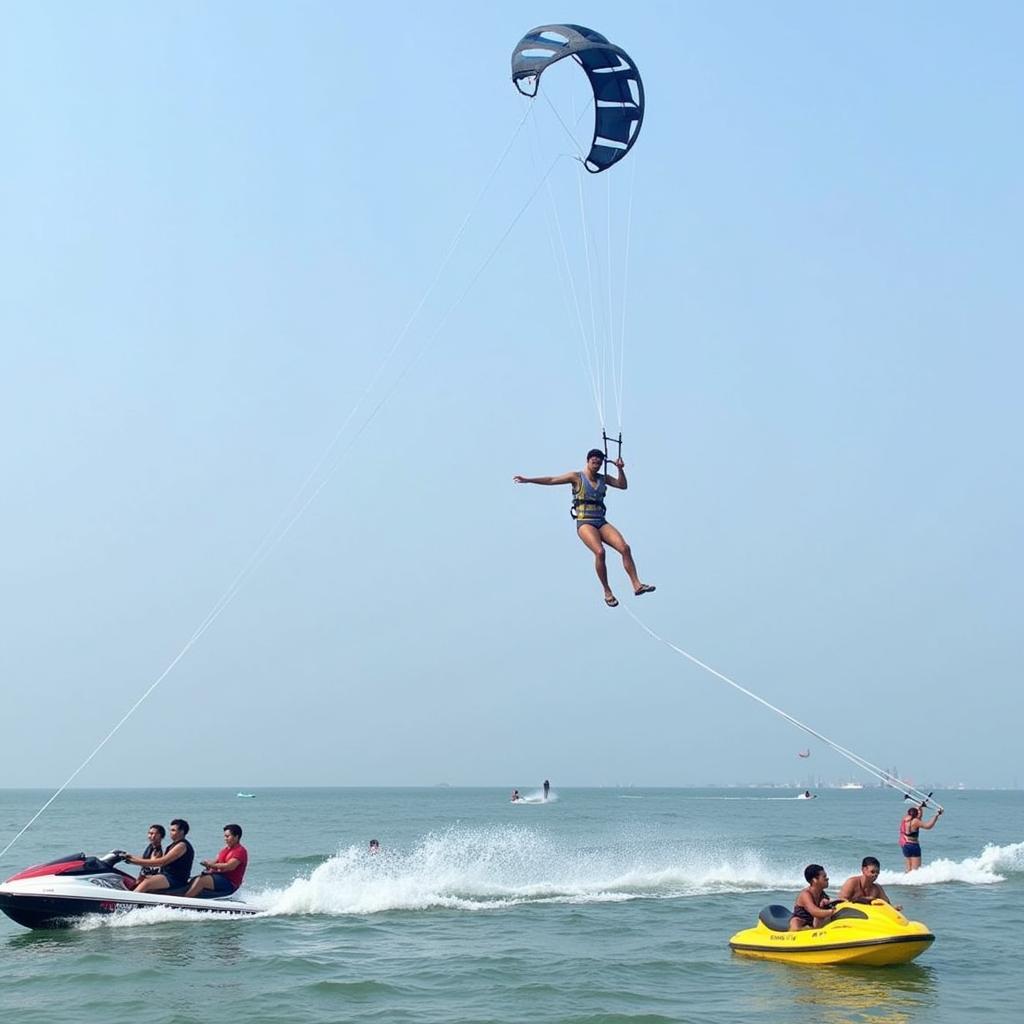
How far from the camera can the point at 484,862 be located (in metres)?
25.0

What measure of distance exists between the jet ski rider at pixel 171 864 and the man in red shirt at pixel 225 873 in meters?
0.19

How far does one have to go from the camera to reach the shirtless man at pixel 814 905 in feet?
41.9

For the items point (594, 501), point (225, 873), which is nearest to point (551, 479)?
point (594, 501)

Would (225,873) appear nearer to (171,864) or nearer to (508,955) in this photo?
(171,864)

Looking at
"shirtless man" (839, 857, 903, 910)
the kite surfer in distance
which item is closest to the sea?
"shirtless man" (839, 857, 903, 910)

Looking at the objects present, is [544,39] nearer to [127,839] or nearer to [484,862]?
[484,862]

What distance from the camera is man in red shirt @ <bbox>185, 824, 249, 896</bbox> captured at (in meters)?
15.6

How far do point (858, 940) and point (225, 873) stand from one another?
805 centimetres


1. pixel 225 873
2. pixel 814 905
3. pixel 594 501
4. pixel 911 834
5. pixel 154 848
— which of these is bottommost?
pixel 814 905

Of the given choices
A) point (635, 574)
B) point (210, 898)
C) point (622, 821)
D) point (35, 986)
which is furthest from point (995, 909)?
point (622, 821)

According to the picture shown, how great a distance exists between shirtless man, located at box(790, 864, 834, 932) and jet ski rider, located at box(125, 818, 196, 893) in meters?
7.41

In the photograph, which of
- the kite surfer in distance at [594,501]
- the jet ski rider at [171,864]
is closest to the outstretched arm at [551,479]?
the kite surfer in distance at [594,501]

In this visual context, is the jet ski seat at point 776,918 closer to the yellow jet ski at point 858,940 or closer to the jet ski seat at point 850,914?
the yellow jet ski at point 858,940

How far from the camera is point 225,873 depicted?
15.9 metres
